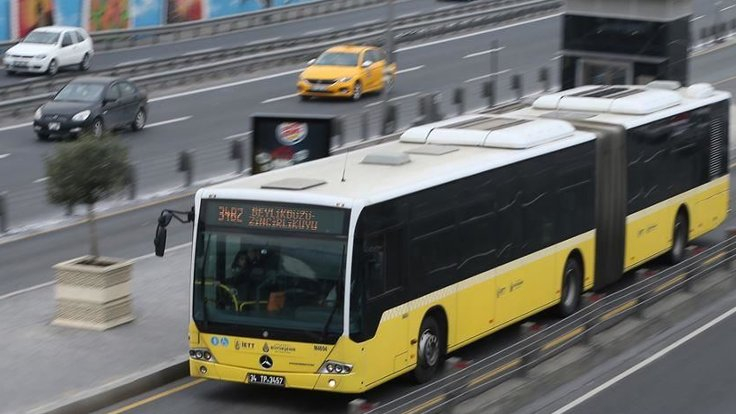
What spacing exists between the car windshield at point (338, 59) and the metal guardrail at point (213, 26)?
13.7 m

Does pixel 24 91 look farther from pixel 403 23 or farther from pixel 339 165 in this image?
pixel 339 165

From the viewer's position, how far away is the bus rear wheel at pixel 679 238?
23.5 m

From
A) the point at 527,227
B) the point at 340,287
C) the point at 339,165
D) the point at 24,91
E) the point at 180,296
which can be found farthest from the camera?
the point at 24,91

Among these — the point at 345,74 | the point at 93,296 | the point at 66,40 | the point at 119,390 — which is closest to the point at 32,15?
the point at 66,40

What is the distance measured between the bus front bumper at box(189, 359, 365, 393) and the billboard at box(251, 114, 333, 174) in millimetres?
6096

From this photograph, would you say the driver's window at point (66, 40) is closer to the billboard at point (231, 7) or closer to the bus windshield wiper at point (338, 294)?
the billboard at point (231, 7)

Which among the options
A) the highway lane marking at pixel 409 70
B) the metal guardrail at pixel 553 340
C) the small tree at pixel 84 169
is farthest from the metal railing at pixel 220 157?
the metal guardrail at pixel 553 340

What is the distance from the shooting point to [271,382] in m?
15.3

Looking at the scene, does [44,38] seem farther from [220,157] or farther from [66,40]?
[220,157]

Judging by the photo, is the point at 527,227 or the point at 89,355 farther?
the point at 527,227

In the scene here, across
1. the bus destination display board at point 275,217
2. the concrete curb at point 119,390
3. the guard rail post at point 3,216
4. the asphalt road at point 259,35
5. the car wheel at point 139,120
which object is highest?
the bus destination display board at point 275,217

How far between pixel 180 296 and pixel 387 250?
5713 mm

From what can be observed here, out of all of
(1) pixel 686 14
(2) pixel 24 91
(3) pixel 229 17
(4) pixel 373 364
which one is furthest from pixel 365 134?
(3) pixel 229 17

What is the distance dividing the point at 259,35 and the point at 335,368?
48.6m
